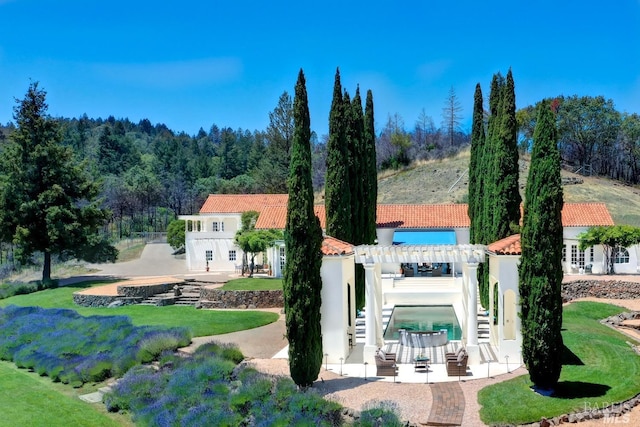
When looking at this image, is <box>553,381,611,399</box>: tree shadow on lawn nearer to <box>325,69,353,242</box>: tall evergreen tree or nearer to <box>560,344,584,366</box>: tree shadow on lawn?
<box>560,344,584,366</box>: tree shadow on lawn

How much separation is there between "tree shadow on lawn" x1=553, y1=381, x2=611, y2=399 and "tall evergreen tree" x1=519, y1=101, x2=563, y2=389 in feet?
1.57

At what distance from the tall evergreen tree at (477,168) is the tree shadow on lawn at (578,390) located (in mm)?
20510

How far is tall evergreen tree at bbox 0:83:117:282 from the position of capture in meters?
48.8

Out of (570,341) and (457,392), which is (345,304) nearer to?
(457,392)

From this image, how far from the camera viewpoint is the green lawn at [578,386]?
17.9 m

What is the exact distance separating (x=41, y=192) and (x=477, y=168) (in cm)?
3633

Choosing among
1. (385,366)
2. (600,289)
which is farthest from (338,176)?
(600,289)

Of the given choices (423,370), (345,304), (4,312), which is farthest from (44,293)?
(423,370)

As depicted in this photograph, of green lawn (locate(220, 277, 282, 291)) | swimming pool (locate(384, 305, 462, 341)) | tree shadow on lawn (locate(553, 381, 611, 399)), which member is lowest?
swimming pool (locate(384, 305, 462, 341))

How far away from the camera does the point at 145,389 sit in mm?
20828

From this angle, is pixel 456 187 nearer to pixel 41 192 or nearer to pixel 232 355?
pixel 41 192

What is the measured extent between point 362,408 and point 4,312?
88.8ft

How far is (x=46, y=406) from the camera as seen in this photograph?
20.4 m

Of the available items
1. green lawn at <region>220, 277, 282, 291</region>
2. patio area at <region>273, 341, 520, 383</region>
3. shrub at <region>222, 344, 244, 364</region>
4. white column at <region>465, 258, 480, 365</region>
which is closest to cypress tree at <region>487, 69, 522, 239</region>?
patio area at <region>273, 341, 520, 383</region>
